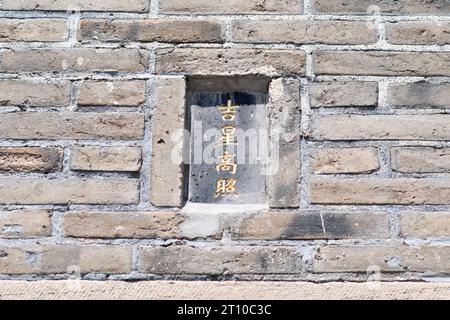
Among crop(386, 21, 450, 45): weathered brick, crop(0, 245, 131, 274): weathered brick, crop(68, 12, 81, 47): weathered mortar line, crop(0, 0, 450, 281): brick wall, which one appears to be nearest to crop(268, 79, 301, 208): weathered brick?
crop(0, 0, 450, 281): brick wall

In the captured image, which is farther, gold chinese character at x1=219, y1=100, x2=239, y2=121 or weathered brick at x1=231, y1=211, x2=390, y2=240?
gold chinese character at x1=219, y1=100, x2=239, y2=121

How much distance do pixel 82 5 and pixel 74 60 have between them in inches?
6.8

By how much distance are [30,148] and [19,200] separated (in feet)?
0.50

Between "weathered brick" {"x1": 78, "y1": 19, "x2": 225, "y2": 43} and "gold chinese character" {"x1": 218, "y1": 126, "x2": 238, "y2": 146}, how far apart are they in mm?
262

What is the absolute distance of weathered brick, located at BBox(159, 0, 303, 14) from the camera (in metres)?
1.91

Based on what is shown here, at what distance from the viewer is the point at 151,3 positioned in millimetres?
1915

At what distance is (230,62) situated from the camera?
1877 millimetres

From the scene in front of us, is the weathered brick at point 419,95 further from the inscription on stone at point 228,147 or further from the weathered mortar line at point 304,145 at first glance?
the inscription on stone at point 228,147

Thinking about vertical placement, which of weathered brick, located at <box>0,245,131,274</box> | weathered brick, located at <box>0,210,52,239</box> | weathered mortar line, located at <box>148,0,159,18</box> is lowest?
weathered brick, located at <box>0,245,131,274</box>

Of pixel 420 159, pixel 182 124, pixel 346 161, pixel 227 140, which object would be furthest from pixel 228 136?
pixel 420 159

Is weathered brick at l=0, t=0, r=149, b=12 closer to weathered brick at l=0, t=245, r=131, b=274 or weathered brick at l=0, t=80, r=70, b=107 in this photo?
weathered brick at l=0, t=80, r=70, b=107

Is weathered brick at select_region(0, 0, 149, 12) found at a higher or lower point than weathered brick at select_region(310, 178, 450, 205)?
higher

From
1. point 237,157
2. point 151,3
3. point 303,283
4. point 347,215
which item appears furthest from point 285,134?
point 151,3

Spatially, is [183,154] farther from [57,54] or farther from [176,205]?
[57,54]
